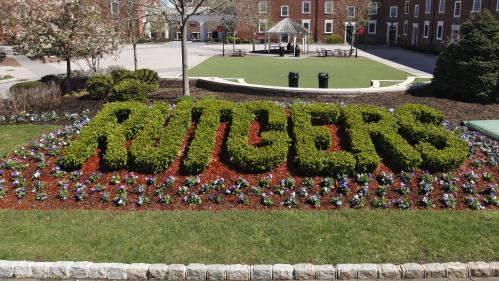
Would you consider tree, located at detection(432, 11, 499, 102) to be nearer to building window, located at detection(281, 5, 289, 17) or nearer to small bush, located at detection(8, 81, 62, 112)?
small bush, located at detection(8, 81, 62, 112)

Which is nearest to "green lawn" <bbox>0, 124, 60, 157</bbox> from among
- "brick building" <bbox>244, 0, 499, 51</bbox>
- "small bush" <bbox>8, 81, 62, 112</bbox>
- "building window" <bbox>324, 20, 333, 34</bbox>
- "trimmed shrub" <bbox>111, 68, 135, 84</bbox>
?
"small bush" <bbox>8, 81, 62, 112</bbox>

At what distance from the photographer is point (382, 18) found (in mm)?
60719

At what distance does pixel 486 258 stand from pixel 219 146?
16.1 ft

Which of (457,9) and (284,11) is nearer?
(457,9)

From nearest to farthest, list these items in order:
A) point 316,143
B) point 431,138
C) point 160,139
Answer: point 316,143
point 160,139
point 431,138

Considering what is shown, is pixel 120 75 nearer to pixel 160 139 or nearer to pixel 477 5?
pixel 160 139

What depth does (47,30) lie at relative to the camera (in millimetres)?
15883

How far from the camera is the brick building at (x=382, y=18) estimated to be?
1748 inches

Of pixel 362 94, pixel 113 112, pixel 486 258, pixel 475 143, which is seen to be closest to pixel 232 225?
pixel 486 258

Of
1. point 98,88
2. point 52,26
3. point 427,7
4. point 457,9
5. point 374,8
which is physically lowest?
point 98,88

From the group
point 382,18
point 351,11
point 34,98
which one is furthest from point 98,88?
point 382,18

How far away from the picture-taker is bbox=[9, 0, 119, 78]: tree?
15750 mm

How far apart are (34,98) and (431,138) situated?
11.2 metres

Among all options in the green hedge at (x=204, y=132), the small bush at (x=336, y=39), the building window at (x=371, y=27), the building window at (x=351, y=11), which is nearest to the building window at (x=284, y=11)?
the small bush at (x=336, y=39)
